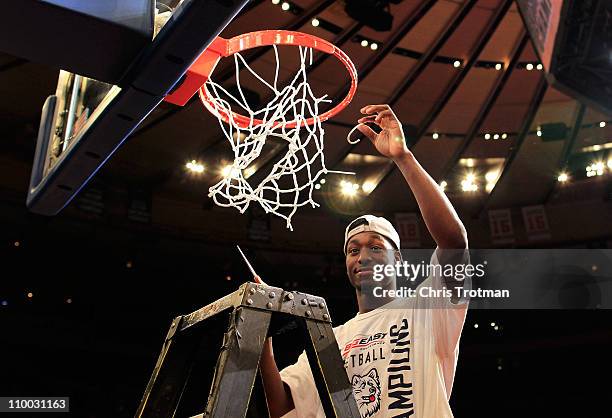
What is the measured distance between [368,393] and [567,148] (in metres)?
8.57

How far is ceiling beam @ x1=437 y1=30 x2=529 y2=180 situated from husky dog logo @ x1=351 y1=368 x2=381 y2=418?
605 centimetres

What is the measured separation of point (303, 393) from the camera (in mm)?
2279

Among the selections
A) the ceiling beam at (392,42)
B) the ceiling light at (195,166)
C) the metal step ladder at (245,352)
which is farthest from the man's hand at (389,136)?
the ceiling light at (195,166)

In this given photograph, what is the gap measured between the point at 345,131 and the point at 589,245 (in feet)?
17.3

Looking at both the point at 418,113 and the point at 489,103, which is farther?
the point at 418,113

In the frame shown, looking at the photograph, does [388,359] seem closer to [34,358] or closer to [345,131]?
[345,131]

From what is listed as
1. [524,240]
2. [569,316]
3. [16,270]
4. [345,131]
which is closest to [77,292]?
[16,270]

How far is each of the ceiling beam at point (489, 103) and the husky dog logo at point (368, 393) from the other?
19.8 ft

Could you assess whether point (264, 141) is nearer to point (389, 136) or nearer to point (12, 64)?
point (389, 136)

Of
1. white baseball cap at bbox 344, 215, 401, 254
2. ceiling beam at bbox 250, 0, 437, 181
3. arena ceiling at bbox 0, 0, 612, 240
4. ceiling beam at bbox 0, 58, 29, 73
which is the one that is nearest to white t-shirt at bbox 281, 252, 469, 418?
white baseball cap at bbox 344, 215, 401, 254

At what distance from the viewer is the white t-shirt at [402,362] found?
205 centimetres

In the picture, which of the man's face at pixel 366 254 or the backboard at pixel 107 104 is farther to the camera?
the man's face at pixel 366 254

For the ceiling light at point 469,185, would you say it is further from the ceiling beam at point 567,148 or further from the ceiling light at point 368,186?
the ceiling light at point 368,186

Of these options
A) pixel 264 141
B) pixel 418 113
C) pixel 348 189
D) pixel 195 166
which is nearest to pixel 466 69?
pixel 418 113
